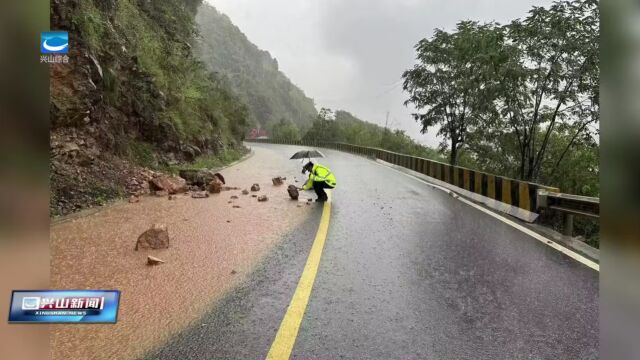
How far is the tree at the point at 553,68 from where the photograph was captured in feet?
35.8

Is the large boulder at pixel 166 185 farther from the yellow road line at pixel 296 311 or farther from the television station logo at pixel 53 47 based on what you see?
the television station logo at pixel 53 47

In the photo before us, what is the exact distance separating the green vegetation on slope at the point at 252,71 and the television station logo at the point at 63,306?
359 feet

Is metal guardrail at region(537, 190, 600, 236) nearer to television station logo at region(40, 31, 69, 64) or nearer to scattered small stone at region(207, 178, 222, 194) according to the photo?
television station logo at region(40, 31, 69, 64)

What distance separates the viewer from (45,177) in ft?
5.29

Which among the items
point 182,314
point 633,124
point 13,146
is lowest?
point 182,314

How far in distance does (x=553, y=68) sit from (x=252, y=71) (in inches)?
5695

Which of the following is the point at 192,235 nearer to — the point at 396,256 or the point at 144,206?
the point at 144,206

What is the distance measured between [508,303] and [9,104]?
12.3 ft

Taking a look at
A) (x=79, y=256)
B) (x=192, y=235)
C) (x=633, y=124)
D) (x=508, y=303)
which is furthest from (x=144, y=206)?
(x=633, y=124)

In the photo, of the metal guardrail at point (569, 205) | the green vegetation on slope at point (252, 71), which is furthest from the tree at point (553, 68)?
the green vegetation on slope at point (252, 71)

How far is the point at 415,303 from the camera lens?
359 centimetres

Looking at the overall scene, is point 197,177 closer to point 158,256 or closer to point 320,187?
point 320,187

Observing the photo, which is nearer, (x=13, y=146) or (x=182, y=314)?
(x=13, y=146)

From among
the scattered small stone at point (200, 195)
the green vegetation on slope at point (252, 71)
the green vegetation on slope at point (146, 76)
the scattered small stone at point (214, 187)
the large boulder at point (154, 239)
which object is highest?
the green vegetation on slope at point (252, 71)
